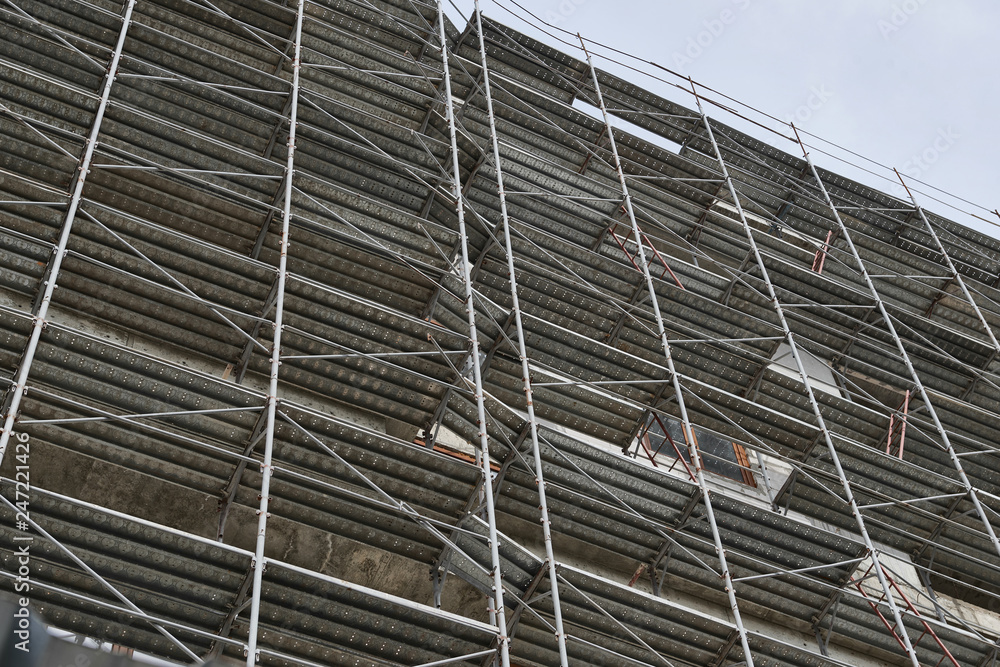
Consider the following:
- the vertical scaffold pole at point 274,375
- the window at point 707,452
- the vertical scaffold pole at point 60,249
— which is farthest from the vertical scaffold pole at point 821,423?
the vertical scaffold pole at point 60,249

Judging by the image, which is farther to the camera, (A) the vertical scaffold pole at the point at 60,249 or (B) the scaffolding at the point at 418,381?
(B) the scaffolding at the point at 418,381

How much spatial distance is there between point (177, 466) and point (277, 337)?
193cm

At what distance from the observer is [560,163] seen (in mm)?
20609

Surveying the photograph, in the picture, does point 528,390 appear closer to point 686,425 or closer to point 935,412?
point 686,425

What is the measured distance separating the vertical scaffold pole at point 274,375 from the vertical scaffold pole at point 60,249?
248cm

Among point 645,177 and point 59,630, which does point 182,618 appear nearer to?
point 59,630

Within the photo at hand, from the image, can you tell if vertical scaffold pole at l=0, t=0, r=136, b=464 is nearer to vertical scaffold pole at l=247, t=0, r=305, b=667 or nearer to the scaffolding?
the scaffolding

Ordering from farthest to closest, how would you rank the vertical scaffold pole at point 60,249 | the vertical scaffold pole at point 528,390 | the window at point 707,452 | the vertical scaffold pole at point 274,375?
1. the window at point 707,452
2. the vertical scaffold pole at point 528,390
3. the vertical scaffold pole at point 60,249
4. the vertical scaffold pole at point 274,375

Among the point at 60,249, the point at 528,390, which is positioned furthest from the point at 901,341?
the point at 60,249

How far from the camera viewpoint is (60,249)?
1096 cm

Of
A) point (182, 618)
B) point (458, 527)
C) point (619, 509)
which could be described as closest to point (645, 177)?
point (619, 509)

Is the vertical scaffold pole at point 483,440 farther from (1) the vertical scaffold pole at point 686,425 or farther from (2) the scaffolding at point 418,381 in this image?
(1) the vertical scaffold pole at point 686,425

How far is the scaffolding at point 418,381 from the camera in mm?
10992

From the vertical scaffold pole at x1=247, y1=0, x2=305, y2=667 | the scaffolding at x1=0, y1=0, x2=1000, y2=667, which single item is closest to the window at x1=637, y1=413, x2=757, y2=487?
the scaffolding at x1=0, y1=0, x2=1000, y2=667
